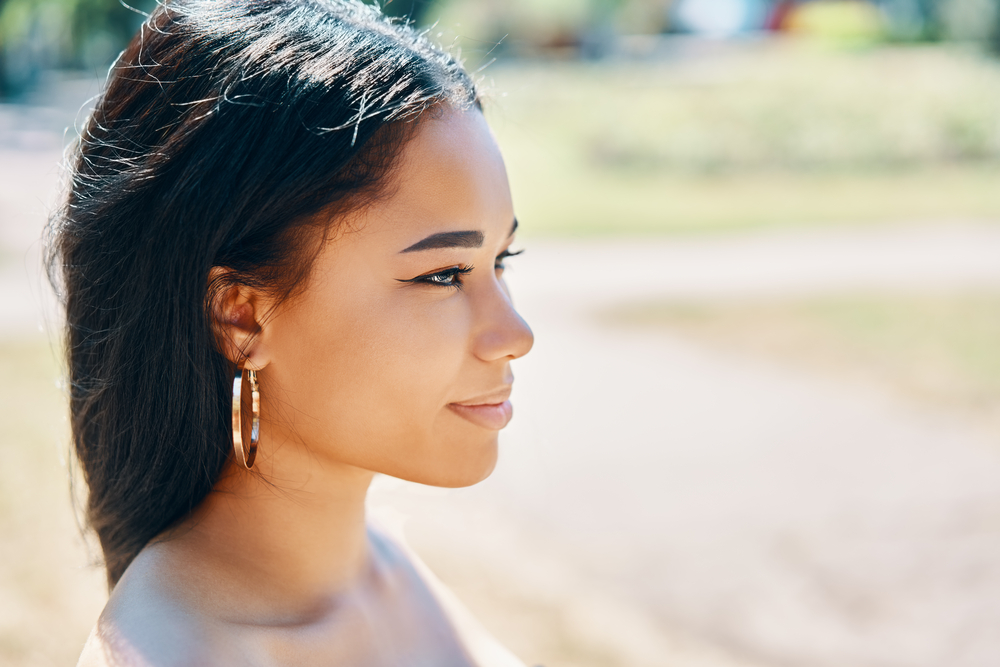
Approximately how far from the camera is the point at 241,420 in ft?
4.67

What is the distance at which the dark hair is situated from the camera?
131 centimetres

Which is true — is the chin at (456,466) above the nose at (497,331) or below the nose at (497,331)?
below

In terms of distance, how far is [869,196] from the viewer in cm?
1316

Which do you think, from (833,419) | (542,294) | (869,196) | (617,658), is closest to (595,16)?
(869,196)

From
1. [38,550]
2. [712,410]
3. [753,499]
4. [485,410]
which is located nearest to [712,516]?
[753,499]

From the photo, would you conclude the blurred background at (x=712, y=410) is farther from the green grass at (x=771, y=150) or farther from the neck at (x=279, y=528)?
the neck at (x=279, y=528)

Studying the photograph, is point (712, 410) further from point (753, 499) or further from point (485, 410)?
point (485, 410)

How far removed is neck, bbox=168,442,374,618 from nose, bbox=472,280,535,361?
1.02 feet

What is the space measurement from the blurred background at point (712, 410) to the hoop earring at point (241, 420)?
1.70 ft

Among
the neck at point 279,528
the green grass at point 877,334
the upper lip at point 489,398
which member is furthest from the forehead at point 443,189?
the green grass at point 877,334

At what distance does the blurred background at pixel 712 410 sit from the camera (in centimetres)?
364

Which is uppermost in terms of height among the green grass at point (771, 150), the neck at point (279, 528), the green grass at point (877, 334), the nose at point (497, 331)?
the green grass at point (771, 150)

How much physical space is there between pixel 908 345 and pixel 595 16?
2723 centimetres

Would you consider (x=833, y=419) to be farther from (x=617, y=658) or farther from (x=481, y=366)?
(x=481, y=366)
